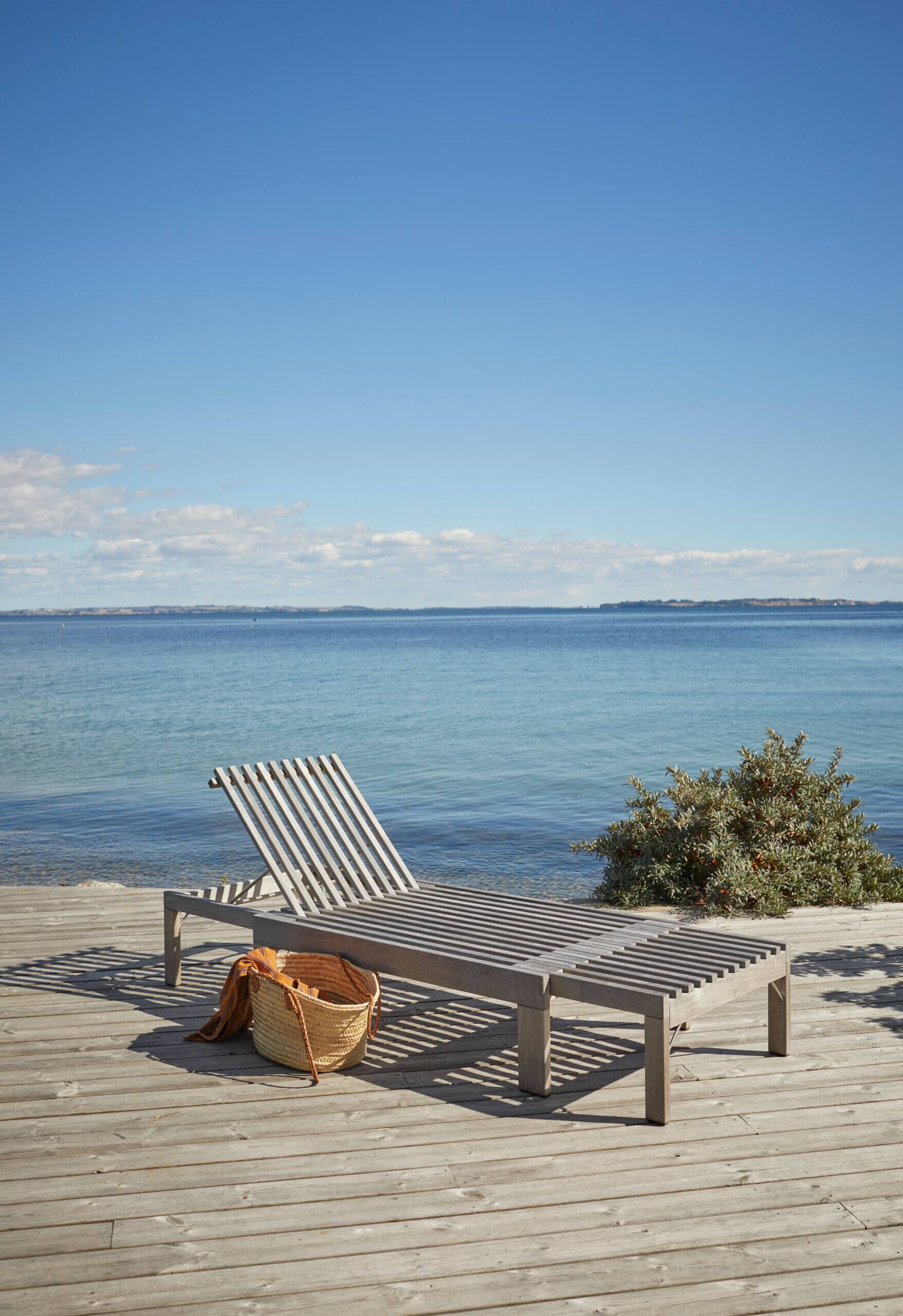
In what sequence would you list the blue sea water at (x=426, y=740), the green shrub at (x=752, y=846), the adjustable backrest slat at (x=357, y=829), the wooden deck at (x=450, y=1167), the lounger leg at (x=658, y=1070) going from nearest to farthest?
the wooden deck at (x=450, y=1167), the lounger leg at (x=658, y=1070), the adjustable backrest slat at (x=357, y=829), the green shrub at (x=752, y=846), the blue sea water at (x=426, y=740)

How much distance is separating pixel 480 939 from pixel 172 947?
1.77m

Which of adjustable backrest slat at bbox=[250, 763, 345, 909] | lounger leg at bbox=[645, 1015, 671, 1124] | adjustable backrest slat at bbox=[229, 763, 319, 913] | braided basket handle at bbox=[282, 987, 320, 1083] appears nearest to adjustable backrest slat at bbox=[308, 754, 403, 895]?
adjustable backrest slat at bbox=[250, 763, 345, 909]

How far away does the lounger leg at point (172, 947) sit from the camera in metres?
4.90

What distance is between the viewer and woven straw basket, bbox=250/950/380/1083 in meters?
3.81

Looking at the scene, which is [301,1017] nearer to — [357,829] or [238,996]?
[238,996]

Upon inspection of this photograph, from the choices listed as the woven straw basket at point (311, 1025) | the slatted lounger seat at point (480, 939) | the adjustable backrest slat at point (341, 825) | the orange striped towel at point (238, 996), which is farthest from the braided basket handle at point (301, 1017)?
the adjustable backrest slat at point (341, 825)

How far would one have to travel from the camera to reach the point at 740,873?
6562 mm

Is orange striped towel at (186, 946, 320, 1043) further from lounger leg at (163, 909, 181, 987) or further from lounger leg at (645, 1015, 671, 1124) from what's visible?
lounger leg at (645, 1015, 671, 1124)

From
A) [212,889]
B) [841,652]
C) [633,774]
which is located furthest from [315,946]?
[841,652]

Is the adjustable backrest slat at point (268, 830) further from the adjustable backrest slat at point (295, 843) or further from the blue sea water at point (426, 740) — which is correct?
the blue sea water at point (426, 740)

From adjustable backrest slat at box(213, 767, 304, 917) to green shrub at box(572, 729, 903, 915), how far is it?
310 centimetres

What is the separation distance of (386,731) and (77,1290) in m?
23.1

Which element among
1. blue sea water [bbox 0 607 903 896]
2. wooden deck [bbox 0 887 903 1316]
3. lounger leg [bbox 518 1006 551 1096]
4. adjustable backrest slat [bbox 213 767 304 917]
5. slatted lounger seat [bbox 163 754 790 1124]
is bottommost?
blue sea water [bbox 0 607 903 896]

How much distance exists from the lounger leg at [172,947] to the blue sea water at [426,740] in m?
Result: 5.29
